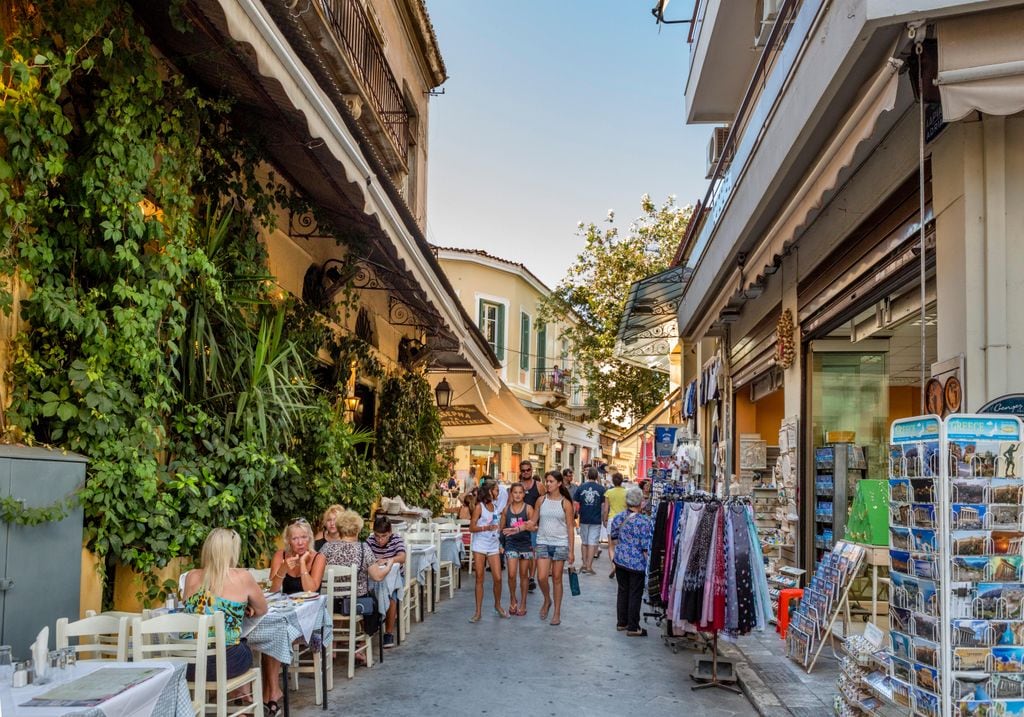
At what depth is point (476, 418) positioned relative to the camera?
20125 millimetres

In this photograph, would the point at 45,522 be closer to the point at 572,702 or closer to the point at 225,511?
the point at 225,511

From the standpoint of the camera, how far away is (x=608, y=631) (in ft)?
33.6

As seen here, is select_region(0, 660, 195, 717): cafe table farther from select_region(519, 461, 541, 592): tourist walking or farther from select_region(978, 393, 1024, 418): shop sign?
select_region(519, 461, 541, 592): tourist walking

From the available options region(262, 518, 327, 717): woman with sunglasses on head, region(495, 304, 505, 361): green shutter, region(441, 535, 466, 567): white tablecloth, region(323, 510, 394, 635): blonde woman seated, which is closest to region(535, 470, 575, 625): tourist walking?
region(441, 535, 466, 567): white tablecloth

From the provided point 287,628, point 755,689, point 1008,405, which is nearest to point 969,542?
point 1008,405

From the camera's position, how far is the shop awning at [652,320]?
17391 millimetres

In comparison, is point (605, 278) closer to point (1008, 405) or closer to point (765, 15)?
point (765, 15)

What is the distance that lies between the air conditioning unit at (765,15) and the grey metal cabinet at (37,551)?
9.01 meters

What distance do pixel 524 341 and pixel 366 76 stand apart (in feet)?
84.4

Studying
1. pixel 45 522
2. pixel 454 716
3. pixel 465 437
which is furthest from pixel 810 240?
pixel 465 437

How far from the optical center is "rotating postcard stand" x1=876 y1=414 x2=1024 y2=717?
457 centimetres

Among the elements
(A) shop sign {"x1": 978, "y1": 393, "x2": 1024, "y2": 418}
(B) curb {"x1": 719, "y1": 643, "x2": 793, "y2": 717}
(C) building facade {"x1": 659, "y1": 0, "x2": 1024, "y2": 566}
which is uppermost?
(C) building facade {"x1": 659, "y1": 0, "x2": 1024, "y2": 566}

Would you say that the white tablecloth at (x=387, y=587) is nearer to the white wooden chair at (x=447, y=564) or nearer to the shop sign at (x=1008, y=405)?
the white wooden chair at (x=447, y=564)

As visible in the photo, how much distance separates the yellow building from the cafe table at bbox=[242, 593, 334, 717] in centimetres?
2258
